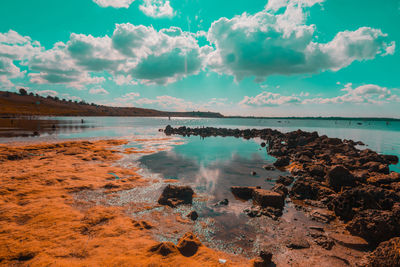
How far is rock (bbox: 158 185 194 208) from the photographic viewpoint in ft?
42.4

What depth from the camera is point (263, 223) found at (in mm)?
10922

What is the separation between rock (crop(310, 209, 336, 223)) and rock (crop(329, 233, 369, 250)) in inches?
68.4

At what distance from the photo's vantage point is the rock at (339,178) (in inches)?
631

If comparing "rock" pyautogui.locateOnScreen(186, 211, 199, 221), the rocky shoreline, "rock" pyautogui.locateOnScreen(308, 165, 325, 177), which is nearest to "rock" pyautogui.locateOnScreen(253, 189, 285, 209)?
the rocky shoreline

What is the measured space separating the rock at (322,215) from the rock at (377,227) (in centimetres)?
165

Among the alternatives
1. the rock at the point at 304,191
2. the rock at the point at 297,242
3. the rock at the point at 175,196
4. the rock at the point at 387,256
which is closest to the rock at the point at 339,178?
the rock at the point at 304,191

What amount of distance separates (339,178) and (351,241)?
873 centimetres

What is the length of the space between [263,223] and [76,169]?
62.0 ft

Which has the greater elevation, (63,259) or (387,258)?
(387,258)

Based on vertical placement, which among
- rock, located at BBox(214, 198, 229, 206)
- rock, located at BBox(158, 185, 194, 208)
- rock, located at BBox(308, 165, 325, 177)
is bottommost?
rock, located at BBox(214, 198, 229, 206)

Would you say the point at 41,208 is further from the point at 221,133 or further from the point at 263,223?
the point at 221,133

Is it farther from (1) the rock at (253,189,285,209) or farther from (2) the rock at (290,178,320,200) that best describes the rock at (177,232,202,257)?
(2) the rock at (290,178,320,200)

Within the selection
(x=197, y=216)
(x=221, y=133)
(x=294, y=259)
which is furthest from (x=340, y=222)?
(x=221, y=133)

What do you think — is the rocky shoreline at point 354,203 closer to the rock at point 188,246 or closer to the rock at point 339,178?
the rock at point 339,178
